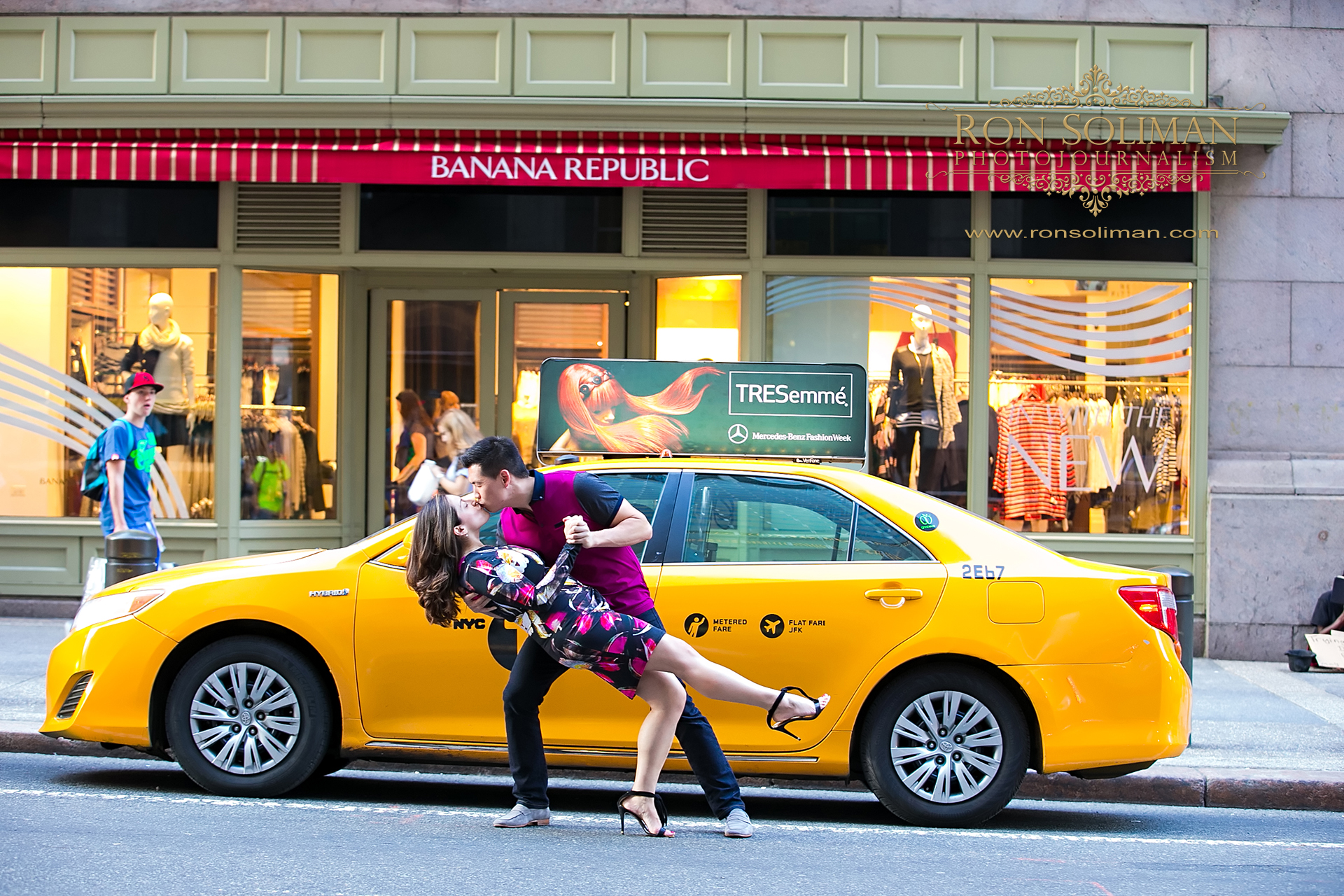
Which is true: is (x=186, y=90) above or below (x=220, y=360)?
above

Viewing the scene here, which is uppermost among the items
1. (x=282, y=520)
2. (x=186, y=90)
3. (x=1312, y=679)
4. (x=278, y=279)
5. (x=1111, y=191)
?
(x=186, y=90)

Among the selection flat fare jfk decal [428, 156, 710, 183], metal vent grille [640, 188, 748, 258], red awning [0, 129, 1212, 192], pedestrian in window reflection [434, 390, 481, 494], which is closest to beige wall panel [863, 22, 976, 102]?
red awning [0, 129, 1212, 192]

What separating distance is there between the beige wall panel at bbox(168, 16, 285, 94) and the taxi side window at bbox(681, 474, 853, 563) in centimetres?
714

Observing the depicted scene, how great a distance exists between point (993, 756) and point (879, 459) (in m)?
5.89

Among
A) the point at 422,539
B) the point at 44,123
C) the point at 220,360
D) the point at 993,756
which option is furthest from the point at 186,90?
the point at 993,756

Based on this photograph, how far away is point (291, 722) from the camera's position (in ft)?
19.4

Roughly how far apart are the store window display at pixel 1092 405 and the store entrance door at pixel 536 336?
3.38m

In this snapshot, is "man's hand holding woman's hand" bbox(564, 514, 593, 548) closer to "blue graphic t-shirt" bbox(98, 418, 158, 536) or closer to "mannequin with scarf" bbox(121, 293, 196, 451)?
"blue graphic t-shirt" bbox(98, 418, 158, 536)

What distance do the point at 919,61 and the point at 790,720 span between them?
24.4 ft

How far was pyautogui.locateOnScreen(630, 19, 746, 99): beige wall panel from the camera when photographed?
444 inches

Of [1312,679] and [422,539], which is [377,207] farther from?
[1312,679]

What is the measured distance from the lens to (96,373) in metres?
11.8

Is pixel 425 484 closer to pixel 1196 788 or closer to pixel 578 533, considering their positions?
pixel 578 533

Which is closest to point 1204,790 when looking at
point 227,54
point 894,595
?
point 894,595
